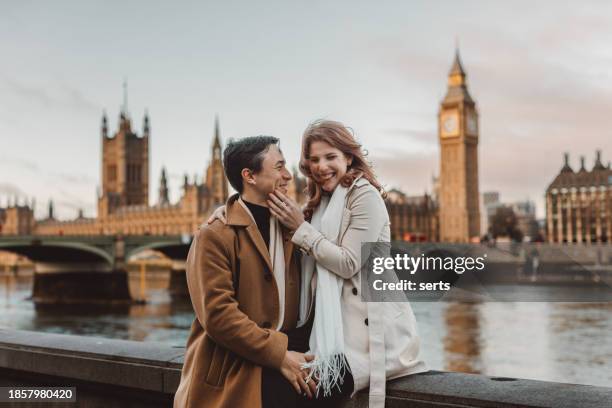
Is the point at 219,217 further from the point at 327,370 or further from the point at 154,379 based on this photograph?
the point at 154,379

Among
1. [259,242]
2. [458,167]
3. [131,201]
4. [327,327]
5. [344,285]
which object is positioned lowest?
[327,327]

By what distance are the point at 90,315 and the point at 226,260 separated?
973 inches

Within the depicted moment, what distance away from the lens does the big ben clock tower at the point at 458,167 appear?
73250 mm

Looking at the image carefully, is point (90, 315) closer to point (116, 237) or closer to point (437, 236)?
point (116, 237)

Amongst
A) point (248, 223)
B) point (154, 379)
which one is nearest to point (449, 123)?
point (154, 379)

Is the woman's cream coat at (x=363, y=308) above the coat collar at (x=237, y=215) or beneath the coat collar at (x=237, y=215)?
beneath

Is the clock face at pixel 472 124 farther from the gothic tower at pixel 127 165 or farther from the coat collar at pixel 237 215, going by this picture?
the coat collar at pixel 237 215

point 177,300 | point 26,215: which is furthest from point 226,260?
point 26,215

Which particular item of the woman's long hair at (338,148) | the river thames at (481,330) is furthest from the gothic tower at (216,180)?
the woman's long hair at (338,148)

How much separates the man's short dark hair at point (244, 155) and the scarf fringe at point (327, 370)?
58 cm

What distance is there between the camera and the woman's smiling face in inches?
88.6

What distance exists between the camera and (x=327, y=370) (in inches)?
79.7

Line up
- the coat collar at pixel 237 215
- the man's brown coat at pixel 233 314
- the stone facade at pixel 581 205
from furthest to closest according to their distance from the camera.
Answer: the stone facade at pixel 581 205 → the coat collar at pixel 237 215 → the man's brown coat at pixel 233 314

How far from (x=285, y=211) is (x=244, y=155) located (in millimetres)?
215
